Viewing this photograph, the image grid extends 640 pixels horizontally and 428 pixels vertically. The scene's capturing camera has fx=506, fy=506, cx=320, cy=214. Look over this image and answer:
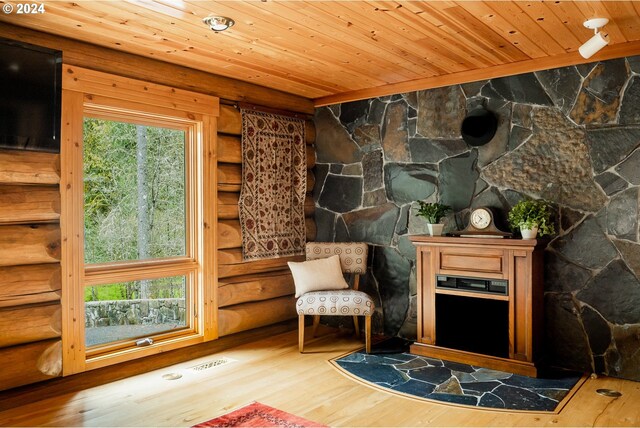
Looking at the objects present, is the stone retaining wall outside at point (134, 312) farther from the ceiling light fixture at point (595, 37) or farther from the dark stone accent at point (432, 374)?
the ceiling light fixture at point (595, 37)

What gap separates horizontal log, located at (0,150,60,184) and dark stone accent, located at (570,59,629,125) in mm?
3918

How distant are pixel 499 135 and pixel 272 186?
2.21 m

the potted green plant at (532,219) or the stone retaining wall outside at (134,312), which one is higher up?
the potted green plant at (532,219)

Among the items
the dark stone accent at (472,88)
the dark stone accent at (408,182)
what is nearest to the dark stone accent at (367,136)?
the dark stone accent at (408,182)

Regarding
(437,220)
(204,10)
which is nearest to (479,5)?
(204,10)

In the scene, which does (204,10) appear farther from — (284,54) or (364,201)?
(364,201)

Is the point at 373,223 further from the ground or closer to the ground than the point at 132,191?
closer to the ground

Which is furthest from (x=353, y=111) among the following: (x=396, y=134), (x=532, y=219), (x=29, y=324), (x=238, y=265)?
(x=29, y=324)

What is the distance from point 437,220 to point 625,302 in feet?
5.10

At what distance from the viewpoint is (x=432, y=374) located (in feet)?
12.8

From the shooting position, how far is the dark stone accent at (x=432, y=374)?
3.80 meters

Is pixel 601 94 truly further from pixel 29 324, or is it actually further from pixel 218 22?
pixel 29 324

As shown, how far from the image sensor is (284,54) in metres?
3.96

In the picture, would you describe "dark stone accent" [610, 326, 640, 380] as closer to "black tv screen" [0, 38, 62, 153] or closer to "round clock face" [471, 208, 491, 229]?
"round clock face" [471, 208, 491, 229]
